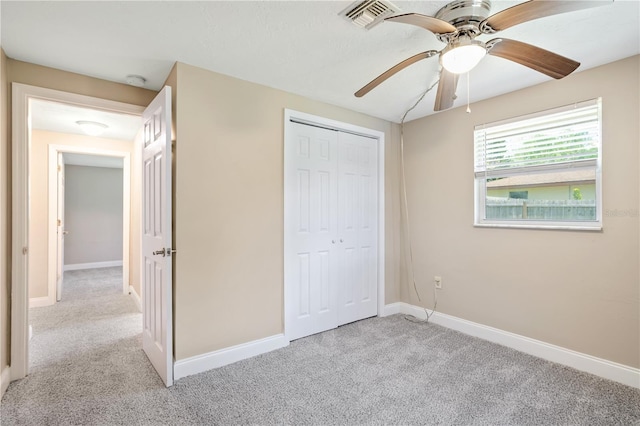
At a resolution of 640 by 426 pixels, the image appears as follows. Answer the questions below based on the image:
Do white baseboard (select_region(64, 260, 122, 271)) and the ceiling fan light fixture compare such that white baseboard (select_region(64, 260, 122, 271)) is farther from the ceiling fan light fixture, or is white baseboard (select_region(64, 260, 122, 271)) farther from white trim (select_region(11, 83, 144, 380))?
the ceiling fan light fixture

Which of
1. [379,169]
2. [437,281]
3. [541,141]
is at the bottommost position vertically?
[437,281]

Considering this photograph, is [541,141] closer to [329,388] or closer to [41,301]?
[329,388]

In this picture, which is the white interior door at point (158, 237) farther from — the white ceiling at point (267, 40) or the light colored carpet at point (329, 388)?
the white ceiling at point (267, 40)

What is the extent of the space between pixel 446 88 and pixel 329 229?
5.69 feet

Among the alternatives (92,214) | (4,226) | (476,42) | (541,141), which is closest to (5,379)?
(4,226)

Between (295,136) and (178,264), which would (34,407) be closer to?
(178,264)

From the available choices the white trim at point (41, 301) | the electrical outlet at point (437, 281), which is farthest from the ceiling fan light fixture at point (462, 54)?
the white trim at point (41, 301)

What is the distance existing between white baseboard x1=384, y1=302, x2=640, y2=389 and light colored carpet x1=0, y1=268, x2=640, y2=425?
0.08 metres

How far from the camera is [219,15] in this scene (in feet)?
5.62

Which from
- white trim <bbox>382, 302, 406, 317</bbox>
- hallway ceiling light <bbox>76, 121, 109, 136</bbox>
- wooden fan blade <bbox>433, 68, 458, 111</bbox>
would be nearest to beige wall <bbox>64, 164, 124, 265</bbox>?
hallway ceiling light <bbox>76, 121, 109, 136</bbox>

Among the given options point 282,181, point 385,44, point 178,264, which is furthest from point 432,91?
point 178,264

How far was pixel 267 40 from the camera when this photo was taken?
77.4 inches

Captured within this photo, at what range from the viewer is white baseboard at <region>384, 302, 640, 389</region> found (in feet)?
7.03

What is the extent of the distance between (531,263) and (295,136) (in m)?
2.44
